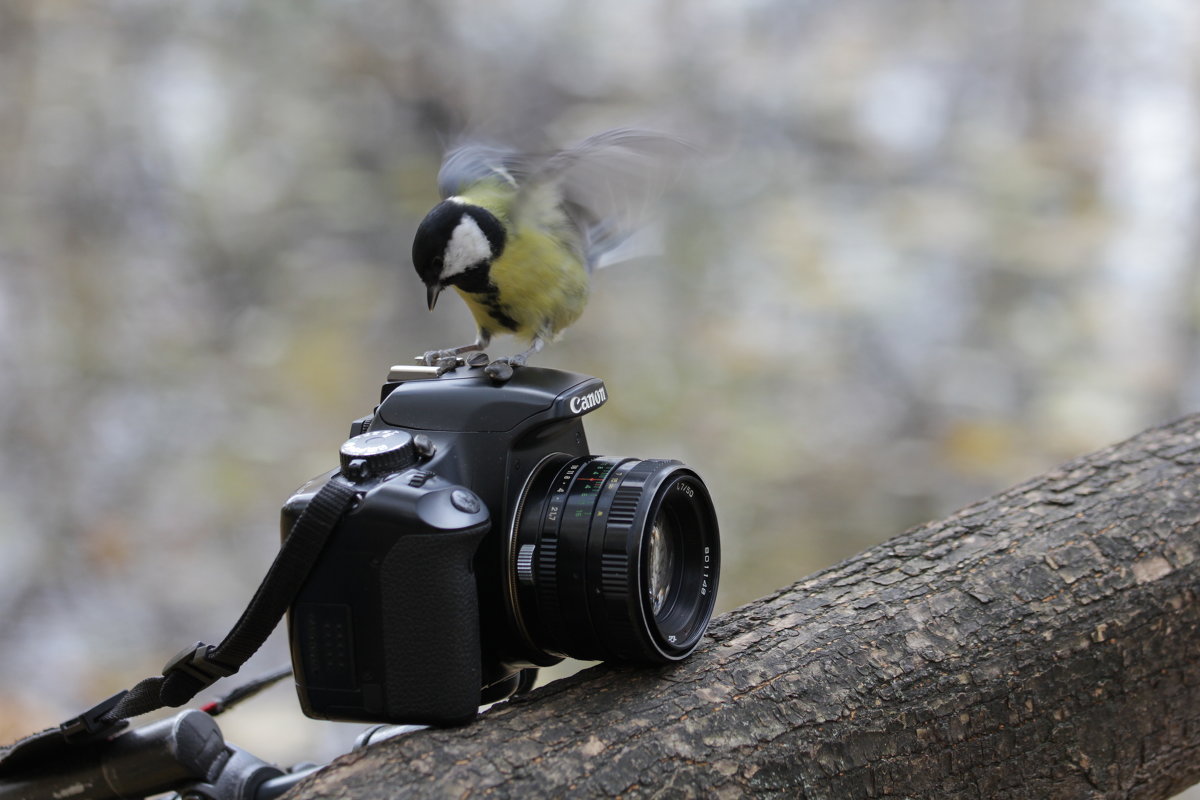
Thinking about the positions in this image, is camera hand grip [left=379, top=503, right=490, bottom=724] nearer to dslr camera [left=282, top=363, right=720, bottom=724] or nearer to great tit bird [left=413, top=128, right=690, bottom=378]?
dslr camera [left=282, top=363, right=720, bottom=724]

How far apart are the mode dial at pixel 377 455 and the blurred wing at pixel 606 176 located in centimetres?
42

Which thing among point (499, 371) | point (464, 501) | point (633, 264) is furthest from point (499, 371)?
point (633, 264)

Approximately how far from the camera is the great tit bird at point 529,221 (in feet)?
3.95

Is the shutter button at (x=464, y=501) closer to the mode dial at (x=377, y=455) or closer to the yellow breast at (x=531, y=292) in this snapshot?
the mode dial at (x=377, y=455)

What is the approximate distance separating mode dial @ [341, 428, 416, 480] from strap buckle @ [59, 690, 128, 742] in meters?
0.32

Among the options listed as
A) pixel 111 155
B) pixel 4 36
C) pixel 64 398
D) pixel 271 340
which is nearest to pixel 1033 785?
pixel 271 340

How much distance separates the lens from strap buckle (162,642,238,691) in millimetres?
932

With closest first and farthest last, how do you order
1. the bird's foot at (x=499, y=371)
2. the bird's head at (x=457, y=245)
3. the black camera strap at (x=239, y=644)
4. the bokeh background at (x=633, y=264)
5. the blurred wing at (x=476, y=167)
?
the black camera strap at (x=239, y=644)
the bird's foot at (x=499, y=371)
the bird's head at (x=457, y=245)
the blurred wing at (x=476, y=167)
the bokeh background at (x=633, y=264)

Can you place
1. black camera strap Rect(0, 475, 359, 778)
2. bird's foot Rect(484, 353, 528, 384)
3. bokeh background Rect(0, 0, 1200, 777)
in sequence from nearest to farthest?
black camera strap Rect(0, 475, 359, 778), bird's foot Rect(484, 353, 528, 384), bokeh background Rect(0, 0, 1200, 777)

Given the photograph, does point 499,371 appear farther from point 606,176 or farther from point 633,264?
point 633,264

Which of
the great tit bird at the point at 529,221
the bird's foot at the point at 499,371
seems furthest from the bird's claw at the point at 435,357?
the bird's foot at the point at 499,371

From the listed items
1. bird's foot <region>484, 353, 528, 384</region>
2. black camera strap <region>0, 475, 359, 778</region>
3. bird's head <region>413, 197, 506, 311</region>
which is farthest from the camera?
bird's head <region>413, 197, 506, 311</region>

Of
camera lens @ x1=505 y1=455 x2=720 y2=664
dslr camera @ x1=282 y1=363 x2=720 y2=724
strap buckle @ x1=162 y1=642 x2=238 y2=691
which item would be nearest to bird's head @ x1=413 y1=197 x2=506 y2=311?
dslr camera @ x1=282 y1=363 x2=720 y2=724

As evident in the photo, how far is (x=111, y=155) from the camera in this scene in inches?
114
